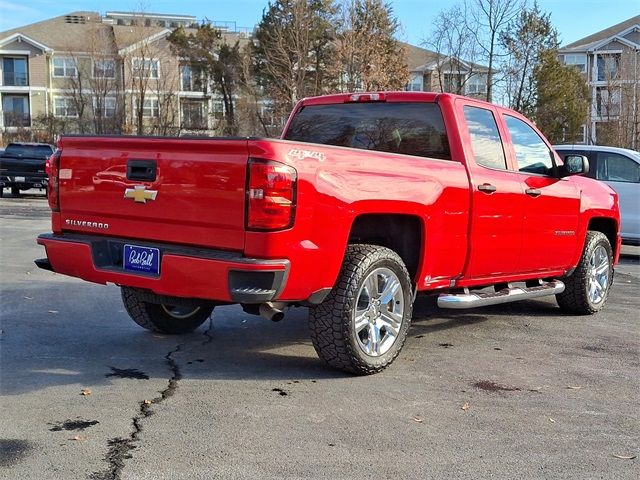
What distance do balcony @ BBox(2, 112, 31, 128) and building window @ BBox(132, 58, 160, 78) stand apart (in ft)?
46.4

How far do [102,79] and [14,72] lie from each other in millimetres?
20409

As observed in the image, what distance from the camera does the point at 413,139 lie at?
5.99 m

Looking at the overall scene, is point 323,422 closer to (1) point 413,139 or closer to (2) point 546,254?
(1) point 413,139

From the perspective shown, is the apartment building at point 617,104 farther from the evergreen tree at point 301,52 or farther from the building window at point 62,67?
the building window at point 62,67

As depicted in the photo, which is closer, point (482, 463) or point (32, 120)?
point (482, 463)

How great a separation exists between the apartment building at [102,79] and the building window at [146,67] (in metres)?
0.01

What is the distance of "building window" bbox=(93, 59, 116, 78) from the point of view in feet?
126

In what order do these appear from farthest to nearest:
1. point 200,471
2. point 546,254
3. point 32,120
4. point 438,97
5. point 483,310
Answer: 1. point 32,120
2. point 483,310
3. point 546,254
4. point 438,97
5. point 200,471

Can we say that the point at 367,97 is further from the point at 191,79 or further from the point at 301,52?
the point at 191,79

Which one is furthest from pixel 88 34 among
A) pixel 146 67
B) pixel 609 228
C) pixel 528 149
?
pixel 528 149

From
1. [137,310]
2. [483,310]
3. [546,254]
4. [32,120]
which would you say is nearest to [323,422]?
[137,310]

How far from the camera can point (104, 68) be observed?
3859 cm

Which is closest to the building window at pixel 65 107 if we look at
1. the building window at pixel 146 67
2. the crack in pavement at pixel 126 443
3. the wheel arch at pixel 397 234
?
the building window at pixel 146 67

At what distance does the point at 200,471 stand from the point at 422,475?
3.46ft
